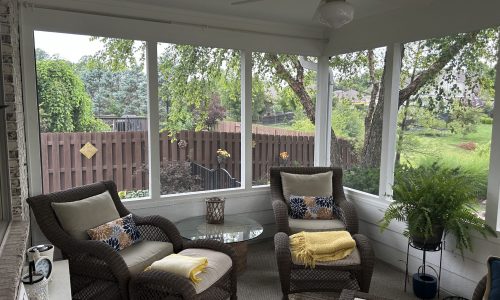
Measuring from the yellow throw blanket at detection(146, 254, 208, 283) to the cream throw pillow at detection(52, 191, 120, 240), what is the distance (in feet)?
1.98

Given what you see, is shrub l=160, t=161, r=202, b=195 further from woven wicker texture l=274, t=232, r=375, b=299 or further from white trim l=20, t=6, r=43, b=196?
woven wicker texture l=274, t=232, r=375, b=299

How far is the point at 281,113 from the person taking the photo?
174 inches

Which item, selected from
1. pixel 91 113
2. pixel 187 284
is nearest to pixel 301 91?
pixel 91 113

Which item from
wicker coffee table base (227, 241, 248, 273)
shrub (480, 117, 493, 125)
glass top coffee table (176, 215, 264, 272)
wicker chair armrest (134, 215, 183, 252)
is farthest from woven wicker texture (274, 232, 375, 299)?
shrub (480, 117, 493, 125)

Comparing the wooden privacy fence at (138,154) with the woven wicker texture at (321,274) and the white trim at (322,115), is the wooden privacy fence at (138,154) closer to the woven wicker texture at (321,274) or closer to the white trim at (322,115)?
the white trim at (322,115)

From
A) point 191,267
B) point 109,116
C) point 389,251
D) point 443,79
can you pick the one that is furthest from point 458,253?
point 109,116

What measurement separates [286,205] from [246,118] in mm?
1063

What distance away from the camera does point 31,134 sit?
303cm

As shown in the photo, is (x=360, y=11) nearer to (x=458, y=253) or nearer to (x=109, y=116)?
(x=458, y=253)

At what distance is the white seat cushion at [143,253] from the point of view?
2530 millimetres

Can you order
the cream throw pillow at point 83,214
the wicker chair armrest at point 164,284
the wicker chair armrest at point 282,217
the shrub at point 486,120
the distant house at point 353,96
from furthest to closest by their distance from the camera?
the distant house at point 353,96 < the wicker chair armrest at point 282,217 < the shrub at point 486,120 < the cream throw pillow at point 83,214 < the wicker chair armrest at point 164,284

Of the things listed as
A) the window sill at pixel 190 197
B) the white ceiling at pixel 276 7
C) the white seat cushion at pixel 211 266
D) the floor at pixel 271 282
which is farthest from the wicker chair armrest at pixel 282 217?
the white ceiling at pixel 276 7

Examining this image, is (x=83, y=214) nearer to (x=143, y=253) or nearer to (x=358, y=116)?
(x=143, y=253)

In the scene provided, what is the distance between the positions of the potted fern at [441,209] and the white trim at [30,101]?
3.01m
